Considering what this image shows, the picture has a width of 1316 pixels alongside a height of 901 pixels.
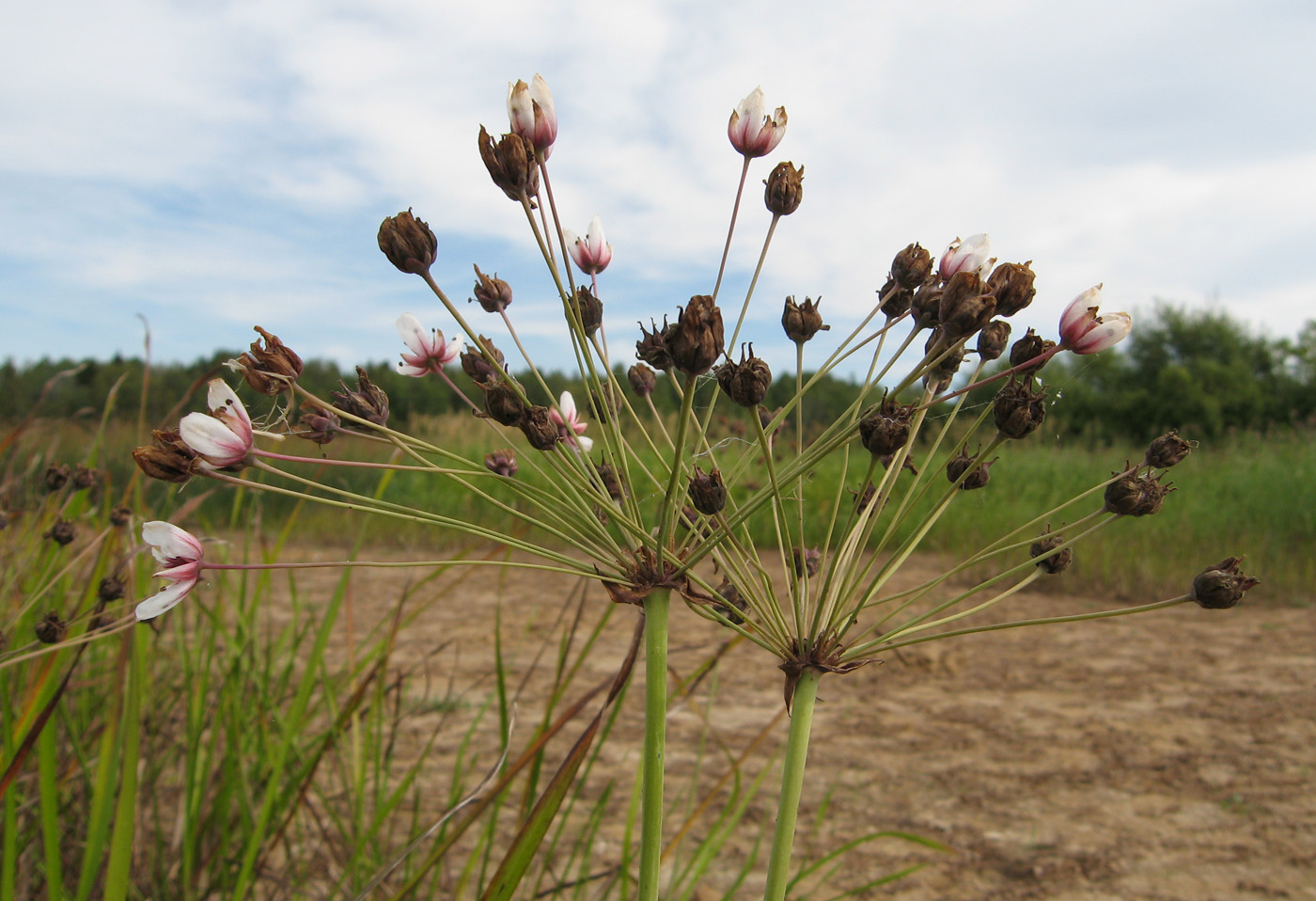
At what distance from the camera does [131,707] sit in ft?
4.24

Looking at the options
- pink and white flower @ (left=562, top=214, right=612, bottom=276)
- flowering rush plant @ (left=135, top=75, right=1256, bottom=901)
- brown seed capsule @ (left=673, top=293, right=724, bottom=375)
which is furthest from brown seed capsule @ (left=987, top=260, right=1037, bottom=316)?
pink and white flower @ (left=562, top=214, right=612, bottom=276)

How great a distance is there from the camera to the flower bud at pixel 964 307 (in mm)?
871

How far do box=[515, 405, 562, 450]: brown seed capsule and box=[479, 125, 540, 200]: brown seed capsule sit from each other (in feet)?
0.84

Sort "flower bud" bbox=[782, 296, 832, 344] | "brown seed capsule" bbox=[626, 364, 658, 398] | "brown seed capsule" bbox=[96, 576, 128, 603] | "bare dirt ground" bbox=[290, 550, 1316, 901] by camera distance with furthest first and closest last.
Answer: "bare dirt ground" bbox=[290, 550, 1316, 901] < "brown seed capsule" bbox=[96, 576, 128, 603] < "brown seed capsule" bbox=[626, 364, 658, 398] < "flower bud" bbox=[782, 296, 832, 344]

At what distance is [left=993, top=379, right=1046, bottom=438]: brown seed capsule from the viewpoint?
91cm

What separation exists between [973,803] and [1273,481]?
7867 millimetres

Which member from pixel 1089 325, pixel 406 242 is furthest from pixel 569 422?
pixel 1089 325

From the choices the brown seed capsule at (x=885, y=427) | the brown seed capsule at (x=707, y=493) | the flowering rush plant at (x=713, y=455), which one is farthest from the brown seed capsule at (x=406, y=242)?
the brown seed capsule at (x=885, y=427)

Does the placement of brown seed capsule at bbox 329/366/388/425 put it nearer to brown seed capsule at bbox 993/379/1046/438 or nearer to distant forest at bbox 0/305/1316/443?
brown seed capsule at bbox 993/379/1046/438

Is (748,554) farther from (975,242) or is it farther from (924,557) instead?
(924,557)

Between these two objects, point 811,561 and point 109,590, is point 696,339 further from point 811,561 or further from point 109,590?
point 109,590

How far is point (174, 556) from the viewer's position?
3.20 ft

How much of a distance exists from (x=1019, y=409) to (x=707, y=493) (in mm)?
353

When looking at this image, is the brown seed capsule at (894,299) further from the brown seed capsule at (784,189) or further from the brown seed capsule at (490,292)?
the brown seed capsule at (490,292)
